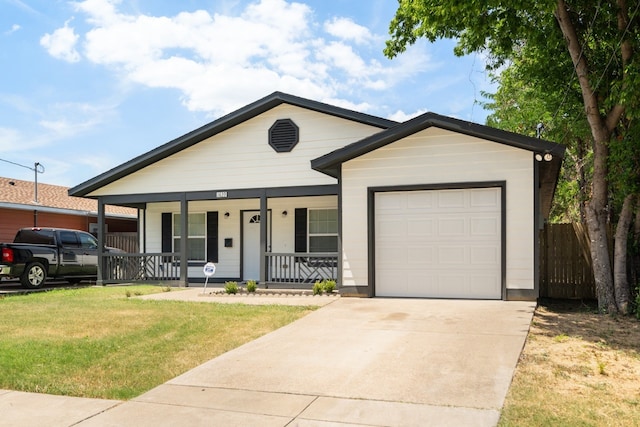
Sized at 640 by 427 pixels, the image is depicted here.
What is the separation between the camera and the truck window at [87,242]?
17047 millimetres

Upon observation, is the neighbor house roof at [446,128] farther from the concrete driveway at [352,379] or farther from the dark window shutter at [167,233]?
the dark window shutter at [167,233]

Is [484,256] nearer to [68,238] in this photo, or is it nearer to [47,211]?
[68,238]

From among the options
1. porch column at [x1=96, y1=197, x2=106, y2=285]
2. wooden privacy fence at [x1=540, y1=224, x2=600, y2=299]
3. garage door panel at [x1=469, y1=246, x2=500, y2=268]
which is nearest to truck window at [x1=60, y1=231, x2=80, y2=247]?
porch column at [x1=96, y1=197, x2=106, y2=285]

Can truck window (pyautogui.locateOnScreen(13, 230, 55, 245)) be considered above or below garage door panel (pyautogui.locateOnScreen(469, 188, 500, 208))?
below

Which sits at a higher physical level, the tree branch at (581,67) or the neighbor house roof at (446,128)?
the tree branch at (581,67)

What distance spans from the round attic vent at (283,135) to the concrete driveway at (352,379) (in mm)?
6917

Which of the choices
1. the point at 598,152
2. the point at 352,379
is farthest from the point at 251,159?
the point at 352,379

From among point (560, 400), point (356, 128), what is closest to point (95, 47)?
point (356, 128)

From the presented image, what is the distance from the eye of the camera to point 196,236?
17.2 m

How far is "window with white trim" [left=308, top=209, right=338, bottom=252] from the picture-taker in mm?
15344

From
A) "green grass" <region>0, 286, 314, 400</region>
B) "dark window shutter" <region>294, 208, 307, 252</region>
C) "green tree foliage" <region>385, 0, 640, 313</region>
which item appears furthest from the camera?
"dark window shutter" <region>294, 208, 307, 252</region>

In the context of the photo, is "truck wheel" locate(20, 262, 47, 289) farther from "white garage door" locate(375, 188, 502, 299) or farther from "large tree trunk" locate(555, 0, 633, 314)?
"large tree trunk" locate(555, 0, 633, 314)

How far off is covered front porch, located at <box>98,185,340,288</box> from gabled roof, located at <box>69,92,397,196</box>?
2.45ft

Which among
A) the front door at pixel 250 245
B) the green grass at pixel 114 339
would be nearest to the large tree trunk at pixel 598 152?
the green grass at pixel 114 339
